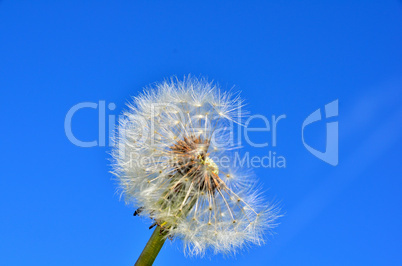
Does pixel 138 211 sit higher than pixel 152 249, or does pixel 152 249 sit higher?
pixel 138 211

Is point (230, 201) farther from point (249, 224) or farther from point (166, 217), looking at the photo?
point (166, 217)

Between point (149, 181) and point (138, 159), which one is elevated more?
point (138, 159)

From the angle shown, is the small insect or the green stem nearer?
the green stem

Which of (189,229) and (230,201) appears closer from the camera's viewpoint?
(189,229)

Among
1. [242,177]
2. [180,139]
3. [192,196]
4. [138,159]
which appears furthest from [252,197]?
[138,159]

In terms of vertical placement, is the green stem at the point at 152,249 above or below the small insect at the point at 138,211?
below

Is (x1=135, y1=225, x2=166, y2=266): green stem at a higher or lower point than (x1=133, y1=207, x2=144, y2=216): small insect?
lower

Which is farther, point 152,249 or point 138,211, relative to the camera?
point 138,211

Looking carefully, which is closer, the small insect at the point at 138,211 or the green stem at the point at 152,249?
the green stem at the point at 152,249
